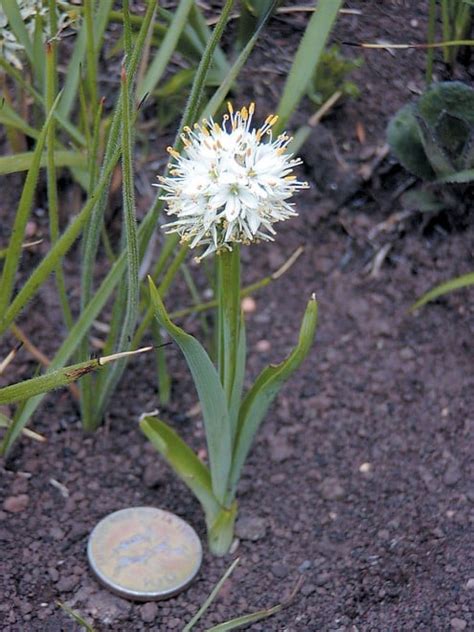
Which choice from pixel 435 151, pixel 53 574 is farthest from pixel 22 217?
A: pixel 435 151

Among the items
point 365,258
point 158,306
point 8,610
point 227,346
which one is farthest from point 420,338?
point 8,610

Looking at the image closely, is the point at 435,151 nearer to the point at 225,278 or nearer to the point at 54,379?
the point at 225,278

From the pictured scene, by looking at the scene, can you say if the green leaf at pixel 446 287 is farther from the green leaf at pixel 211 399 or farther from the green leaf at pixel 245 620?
the green leaf at pixel 245 620

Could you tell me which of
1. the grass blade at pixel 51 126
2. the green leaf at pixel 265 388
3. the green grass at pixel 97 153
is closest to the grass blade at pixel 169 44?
the green grass at pixel 97 153

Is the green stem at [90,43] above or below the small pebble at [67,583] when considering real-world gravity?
above

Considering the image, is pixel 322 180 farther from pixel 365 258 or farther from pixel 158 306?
pixel 158 306
